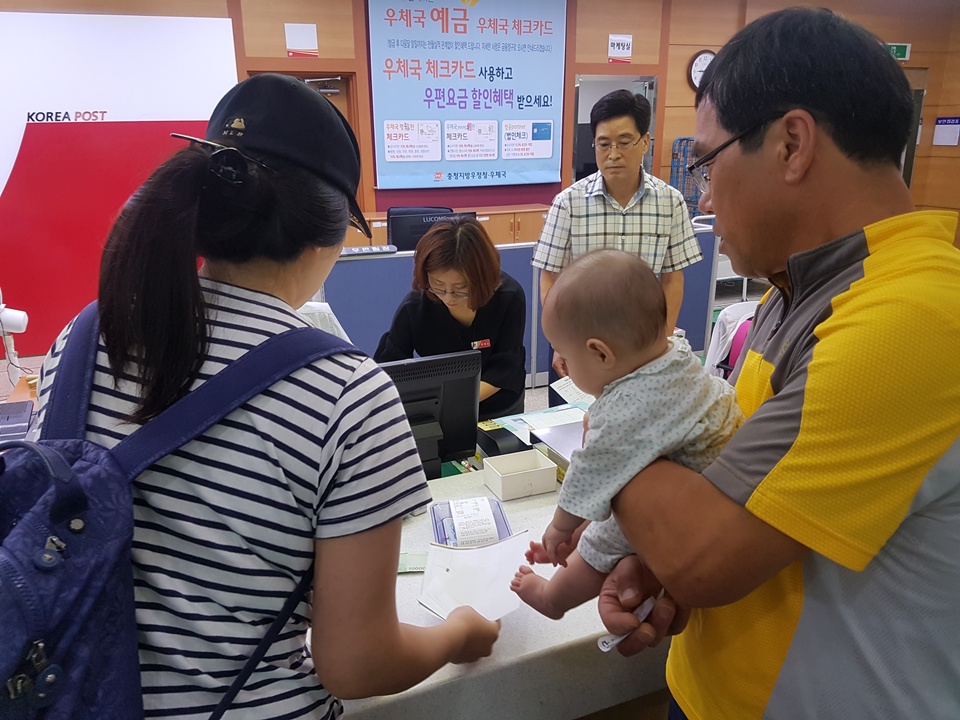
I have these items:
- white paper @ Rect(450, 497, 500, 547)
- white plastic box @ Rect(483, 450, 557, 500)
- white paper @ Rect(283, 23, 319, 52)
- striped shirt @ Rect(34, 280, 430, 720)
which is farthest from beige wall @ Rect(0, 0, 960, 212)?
striped shirt @ Rect(34, 280, 430, 720)

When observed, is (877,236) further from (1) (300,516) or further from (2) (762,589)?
(1) (300,516)

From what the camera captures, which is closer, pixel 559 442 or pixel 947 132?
pixel 559 442

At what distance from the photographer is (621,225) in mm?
3094

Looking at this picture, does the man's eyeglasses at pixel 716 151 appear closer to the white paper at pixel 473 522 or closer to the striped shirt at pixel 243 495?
the striped shirt at pixel 243 495

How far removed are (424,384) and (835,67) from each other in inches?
47.3

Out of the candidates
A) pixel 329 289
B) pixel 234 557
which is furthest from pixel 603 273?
pixel 329 289

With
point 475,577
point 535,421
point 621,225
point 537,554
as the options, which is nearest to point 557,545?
point 537,554

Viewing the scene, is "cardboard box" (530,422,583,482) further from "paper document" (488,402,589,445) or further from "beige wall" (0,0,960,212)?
"beige wall" (0,0,960,212)

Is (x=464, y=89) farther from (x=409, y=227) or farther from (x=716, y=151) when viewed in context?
(x=716, y=151)

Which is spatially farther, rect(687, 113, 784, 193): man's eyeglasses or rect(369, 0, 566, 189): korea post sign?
rect(369, 0, 566, 189): korea post sign

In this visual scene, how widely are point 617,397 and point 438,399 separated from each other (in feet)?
2.88

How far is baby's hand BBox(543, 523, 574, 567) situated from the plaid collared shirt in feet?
7.07

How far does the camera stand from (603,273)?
3.16ft

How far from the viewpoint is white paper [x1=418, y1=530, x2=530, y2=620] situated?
117 cm
